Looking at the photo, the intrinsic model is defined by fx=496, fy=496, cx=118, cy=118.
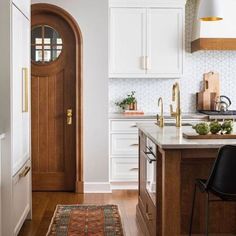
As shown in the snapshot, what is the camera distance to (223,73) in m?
6.97

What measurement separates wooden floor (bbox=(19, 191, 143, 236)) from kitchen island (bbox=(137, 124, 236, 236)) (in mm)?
208

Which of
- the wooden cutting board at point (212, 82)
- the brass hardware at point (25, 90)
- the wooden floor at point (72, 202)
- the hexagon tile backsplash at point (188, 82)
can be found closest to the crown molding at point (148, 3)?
the hexagon tile backsplash at point (188, 82)

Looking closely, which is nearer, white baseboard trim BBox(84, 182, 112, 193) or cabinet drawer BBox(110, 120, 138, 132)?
white baseboard trim BBox(84, 182, 112, 193)

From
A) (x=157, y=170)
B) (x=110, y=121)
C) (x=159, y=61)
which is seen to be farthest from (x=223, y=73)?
(x=157, y=170)

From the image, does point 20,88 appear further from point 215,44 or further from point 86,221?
point 215,44

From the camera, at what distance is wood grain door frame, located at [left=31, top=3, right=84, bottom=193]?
6.01 metres

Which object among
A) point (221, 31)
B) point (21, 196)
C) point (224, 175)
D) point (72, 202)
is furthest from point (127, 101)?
point (224, 175)

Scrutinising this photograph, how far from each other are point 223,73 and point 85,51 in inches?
82.1

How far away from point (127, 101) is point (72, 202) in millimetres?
1736

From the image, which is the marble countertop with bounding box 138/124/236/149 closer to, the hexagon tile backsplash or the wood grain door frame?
the wood grain door frame

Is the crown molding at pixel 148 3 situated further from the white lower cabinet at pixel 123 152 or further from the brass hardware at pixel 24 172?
the brass hardware at pixel 24 172

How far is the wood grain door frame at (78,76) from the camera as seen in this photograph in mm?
6012

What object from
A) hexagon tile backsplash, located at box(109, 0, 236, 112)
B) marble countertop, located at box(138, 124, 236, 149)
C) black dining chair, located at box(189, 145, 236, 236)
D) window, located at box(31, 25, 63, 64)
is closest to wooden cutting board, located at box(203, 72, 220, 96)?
hexagon tile backsplash, located at box(109, 0, 236, 112)

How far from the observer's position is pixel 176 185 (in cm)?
336
